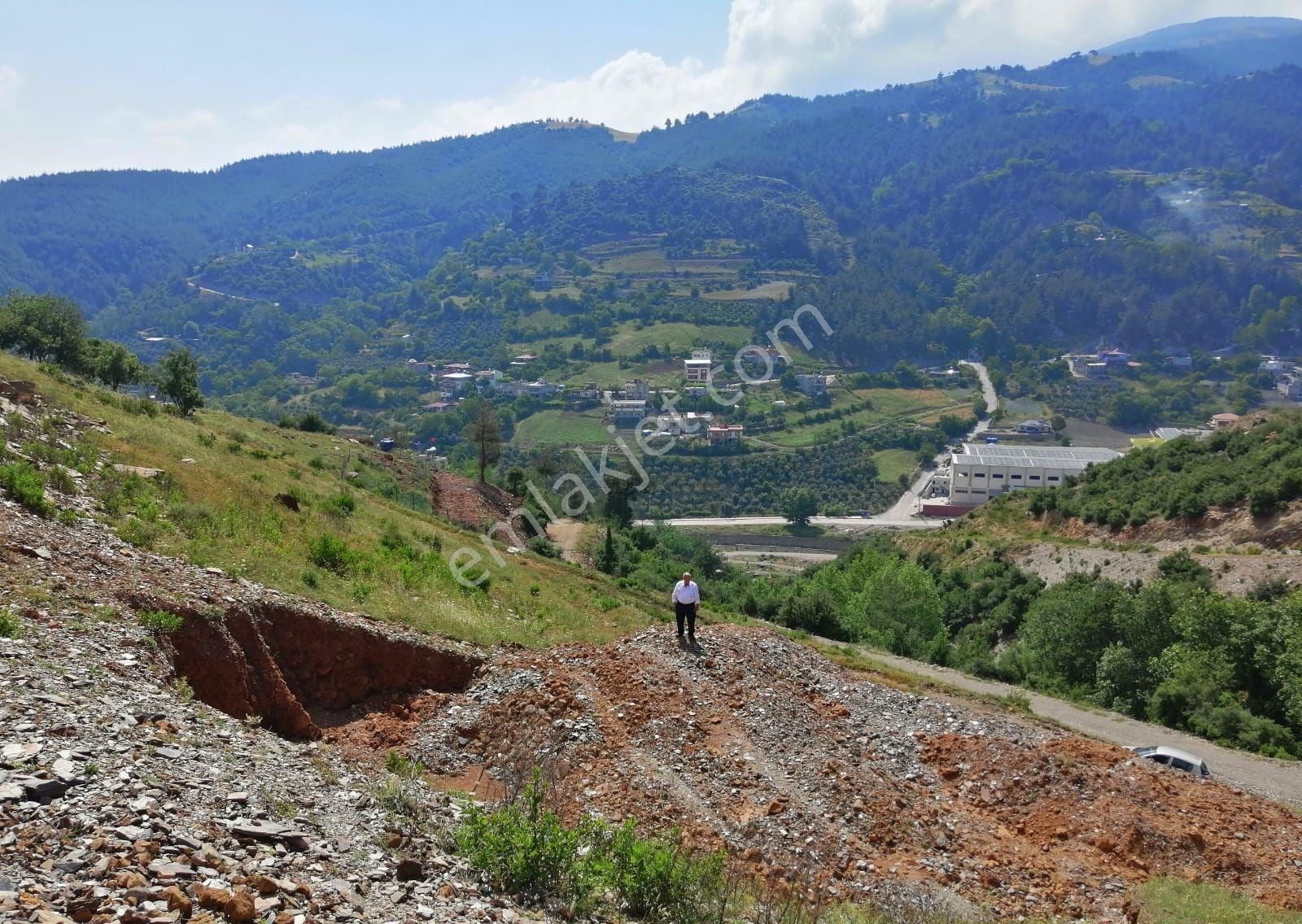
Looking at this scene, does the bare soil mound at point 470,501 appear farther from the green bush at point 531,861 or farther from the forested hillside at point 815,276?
the forested hillside at point 815,276

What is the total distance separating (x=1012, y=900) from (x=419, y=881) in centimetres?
622

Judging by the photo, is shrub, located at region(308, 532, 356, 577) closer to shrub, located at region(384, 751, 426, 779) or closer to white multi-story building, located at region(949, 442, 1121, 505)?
shrub, located at region(384, 751, 426, 779)

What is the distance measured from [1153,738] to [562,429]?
252 ft

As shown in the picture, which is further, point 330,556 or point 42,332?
point 42,332

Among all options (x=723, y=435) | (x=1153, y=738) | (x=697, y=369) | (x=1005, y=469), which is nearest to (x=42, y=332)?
(x=1153, y=738)

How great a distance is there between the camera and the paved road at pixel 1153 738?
14.6m

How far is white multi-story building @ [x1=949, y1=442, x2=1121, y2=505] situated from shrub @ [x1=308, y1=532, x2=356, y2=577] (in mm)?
62654

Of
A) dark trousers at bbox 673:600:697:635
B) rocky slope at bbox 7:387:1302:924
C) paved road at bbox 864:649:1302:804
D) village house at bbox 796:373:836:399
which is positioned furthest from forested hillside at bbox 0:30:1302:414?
rocky slope at bbox 7:387:1302:924

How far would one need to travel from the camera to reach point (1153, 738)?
680 inches

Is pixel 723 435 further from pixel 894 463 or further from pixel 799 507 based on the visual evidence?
pixel 799 507

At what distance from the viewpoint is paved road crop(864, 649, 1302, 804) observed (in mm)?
14570

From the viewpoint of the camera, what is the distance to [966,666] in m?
23.6

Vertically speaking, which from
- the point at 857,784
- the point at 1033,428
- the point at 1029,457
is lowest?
the point at 1029,457

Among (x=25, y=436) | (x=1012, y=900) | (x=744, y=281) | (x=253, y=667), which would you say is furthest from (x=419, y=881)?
(x=744, y=281)
